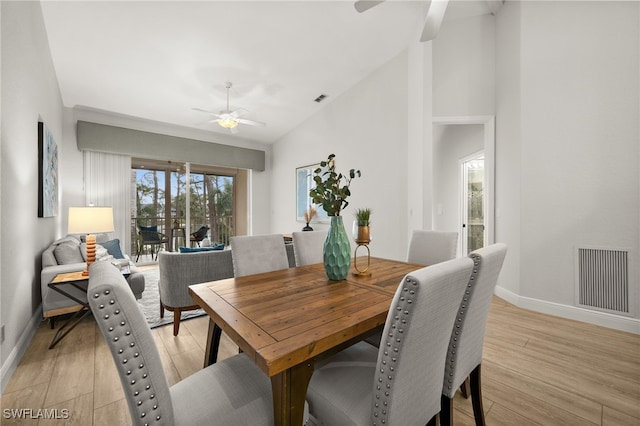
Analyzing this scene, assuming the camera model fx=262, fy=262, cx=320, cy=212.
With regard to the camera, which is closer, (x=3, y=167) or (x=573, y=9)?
(x=3, y=167)

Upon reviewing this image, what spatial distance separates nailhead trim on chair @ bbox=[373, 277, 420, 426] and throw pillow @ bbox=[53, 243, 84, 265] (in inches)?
137

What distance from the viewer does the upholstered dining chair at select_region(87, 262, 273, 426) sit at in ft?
2.06

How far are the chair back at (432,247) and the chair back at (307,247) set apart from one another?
0.80 metres

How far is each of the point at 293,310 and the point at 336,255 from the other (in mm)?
489

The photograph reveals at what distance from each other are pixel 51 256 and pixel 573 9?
5.81 metres

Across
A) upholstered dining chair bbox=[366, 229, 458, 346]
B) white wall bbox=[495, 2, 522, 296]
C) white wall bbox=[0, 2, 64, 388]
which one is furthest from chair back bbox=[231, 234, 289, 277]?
white wall bbox=[495, 2, 522, 296]

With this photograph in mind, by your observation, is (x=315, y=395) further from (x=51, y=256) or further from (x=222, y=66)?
(x=222, y=66)

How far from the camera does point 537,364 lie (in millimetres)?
1854

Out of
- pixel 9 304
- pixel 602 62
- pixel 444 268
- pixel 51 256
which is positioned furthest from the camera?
pixel 51 256

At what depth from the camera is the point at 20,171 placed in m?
2.00

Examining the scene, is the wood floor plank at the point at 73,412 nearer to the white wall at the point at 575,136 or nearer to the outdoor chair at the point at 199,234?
the white wall at the point at 575,136

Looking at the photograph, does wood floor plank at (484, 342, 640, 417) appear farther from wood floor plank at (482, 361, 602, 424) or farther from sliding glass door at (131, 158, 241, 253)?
sliding glass door at (131, 158, 241, 253)

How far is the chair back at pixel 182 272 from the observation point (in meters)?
2.24

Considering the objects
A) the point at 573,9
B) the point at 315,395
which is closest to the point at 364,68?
the point at 573,9
